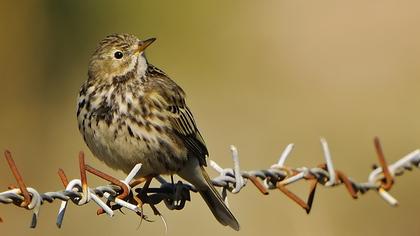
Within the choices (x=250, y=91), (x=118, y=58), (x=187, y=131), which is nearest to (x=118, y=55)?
(x=118, y=58)

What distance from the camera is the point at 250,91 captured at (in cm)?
1559

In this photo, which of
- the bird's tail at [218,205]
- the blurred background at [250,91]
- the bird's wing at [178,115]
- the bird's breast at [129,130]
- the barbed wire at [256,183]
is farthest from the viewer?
the blurred background at [250,91]

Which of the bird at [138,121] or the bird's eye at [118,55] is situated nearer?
the bird at [138,121]

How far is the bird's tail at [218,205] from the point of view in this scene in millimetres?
7734

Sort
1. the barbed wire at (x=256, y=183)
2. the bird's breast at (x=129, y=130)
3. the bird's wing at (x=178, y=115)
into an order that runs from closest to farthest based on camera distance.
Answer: the barbed wire at (x=256, y=183) → the bird's breast at (x=129, y=130) → the bird's wing at (x=178, y=115)

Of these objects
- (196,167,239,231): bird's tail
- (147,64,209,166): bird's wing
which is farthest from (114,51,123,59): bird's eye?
(196,167,239,231): bird's tail

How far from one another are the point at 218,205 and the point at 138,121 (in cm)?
85

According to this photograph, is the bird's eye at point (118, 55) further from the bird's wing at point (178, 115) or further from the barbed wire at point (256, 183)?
the barbed wire at point (256, 183)

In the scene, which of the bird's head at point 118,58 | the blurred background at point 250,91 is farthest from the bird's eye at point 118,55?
the blurred background at point 250,91

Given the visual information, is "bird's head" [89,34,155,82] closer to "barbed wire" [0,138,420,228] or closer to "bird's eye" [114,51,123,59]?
"bird's eye" [114,51,123,59]

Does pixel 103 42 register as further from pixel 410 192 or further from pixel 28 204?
pixel 410 192

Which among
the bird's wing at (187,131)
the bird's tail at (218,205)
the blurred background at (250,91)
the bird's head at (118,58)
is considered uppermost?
the bird's head at (118,58)

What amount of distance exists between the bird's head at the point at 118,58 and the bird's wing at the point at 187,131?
15.7 inches

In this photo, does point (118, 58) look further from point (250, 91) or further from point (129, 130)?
point (250, 91)
